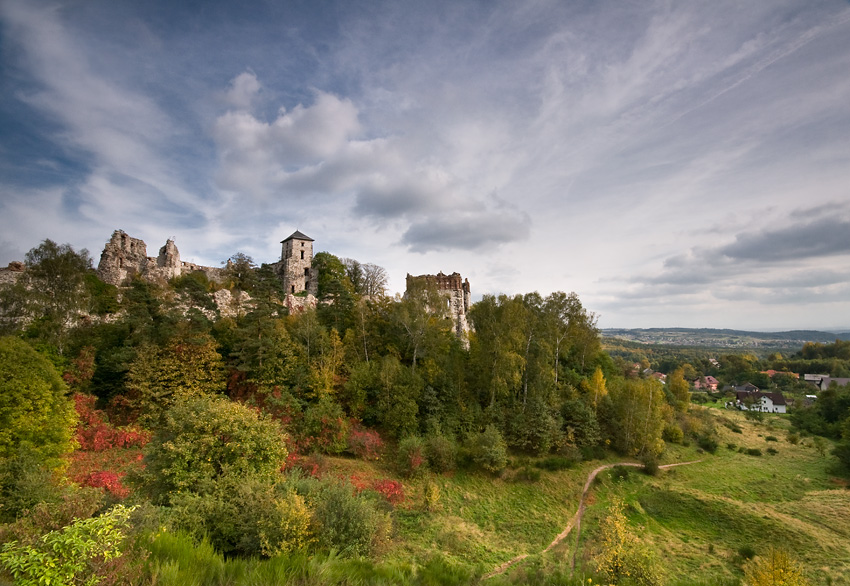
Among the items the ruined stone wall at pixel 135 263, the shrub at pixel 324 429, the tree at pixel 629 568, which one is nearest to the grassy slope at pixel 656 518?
the shrub at pixel 324 429

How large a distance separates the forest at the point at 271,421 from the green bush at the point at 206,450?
8cm

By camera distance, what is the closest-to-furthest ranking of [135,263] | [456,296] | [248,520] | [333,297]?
[248,520] → [135,263] → [333,297] → [456,296]

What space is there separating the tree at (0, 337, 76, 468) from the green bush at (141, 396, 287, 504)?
19.8 feet

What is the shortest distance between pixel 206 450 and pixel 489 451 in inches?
659

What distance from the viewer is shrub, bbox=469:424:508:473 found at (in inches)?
926

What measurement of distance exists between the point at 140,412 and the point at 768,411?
312ft

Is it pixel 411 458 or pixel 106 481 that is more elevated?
pixel 106 481

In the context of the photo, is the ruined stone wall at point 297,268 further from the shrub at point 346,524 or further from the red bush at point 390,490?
the shrub at point 346,524

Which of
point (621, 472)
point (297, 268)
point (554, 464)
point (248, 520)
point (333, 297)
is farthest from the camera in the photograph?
point (297, 268)

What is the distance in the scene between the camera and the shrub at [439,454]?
76.3 feet

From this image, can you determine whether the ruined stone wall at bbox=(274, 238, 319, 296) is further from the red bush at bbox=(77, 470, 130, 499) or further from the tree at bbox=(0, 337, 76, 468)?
the red bush at bbox=(77, 470, 130, 499)

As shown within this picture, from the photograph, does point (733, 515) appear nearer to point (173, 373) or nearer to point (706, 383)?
point (173, 373)

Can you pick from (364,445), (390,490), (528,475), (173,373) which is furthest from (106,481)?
(528,475)

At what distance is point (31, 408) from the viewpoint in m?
15.7
